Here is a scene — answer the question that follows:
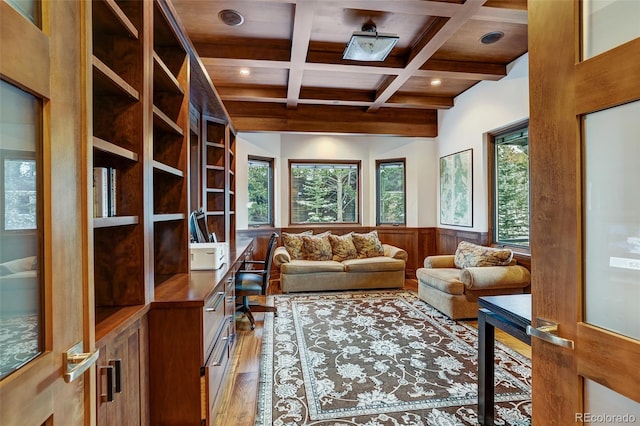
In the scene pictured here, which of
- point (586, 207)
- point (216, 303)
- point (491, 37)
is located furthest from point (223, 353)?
point (491, 37)

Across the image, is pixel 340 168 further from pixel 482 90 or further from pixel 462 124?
pixel 482 90

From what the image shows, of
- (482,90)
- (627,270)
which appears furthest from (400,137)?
(627,270)

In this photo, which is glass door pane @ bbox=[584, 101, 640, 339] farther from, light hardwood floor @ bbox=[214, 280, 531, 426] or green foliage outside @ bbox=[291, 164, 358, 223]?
green foliage outside @ bbox=[291, 164, 358, 223]

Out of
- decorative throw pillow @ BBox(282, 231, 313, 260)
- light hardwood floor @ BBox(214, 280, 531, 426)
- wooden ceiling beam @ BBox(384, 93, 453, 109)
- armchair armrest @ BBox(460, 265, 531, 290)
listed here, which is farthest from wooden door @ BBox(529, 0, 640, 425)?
decorative throw pillow @ BBox(282, 231, 313, 260)

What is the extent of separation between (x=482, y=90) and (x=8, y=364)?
521cm

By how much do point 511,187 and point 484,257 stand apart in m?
1.08

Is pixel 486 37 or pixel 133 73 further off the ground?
pixel 486 37

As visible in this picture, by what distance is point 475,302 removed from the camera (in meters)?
3.70

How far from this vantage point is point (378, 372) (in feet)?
8.26

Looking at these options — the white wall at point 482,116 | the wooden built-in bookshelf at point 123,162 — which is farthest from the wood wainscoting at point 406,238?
the wooden built-in bookshelf at point 123,162

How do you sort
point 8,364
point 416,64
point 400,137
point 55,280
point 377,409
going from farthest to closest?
point 400,137, point 416,64, point 377,409, point 55,280, point 8,364

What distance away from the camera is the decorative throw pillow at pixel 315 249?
17.3 ft

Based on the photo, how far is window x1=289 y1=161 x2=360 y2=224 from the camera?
621 centimetres

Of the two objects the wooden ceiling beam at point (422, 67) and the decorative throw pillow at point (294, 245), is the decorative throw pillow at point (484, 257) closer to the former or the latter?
the wooden ceiling beam at point (422, 67)
